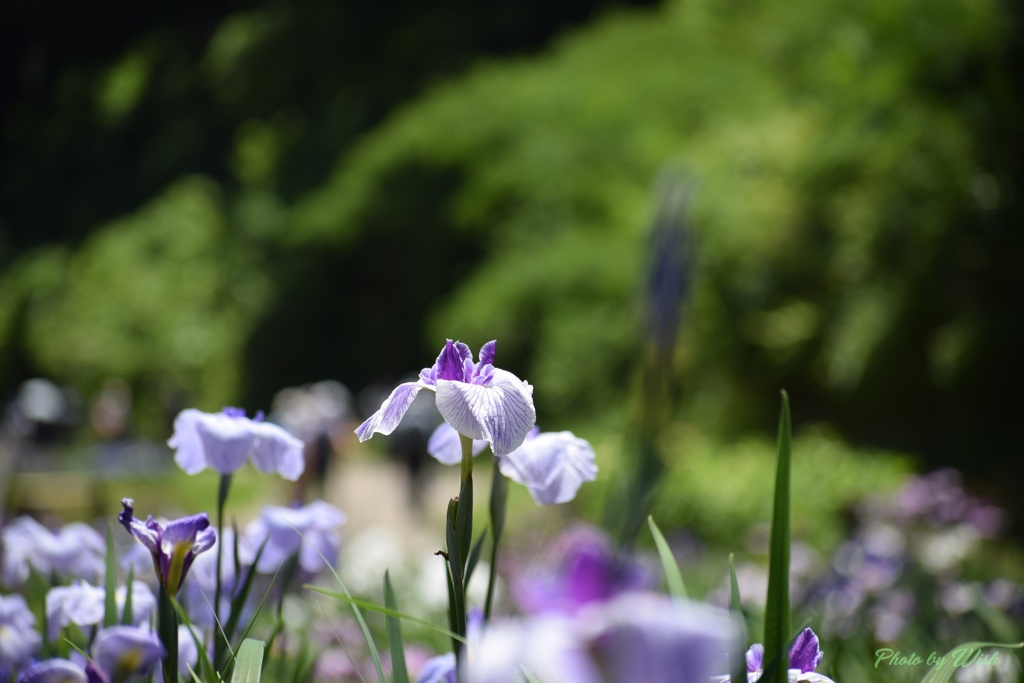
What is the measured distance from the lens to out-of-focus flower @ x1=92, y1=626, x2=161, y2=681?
2.27ft

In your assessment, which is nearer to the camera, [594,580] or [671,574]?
[594,580]

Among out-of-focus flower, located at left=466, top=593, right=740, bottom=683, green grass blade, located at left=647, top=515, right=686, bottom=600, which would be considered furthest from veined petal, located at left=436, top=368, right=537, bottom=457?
out-of-focus flower, located at left=466, top=593, right=740, bottom=683

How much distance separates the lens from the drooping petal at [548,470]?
825 mm

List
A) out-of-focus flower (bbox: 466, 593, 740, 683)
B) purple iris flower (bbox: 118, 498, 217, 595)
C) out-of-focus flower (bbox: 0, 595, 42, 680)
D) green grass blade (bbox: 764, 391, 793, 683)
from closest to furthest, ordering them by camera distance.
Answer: out-of-focus flower (bbox: 466, 593, 740, 683) → green grass blade (bbox: 764, 391, 793, 683) → purple iris flower (bbox: 118, 498, 217, 595) → out-of-focus flower (bbox: 0, 595, 42, 680)

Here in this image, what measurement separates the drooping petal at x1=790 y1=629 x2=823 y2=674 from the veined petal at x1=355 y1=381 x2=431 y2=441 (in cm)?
34

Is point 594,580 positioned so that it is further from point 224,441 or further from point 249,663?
point 224,441

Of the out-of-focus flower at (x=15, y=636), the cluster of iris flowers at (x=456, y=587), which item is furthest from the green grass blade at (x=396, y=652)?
the out-of-focus flower at (x=15, y=636)

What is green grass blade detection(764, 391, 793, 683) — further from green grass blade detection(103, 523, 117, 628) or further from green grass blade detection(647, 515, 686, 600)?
green grass blade detection(103, 523, 117, 628)

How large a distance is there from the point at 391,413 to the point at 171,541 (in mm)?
252

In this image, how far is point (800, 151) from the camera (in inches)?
309

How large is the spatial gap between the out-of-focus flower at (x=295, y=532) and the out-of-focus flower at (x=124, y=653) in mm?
281

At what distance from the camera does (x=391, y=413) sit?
0.73m

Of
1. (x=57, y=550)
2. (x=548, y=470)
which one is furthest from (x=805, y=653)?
(x=57, y=550)

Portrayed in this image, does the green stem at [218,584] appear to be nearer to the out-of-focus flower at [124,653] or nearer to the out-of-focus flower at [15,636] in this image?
the out-of-focus flower at [124,653]
